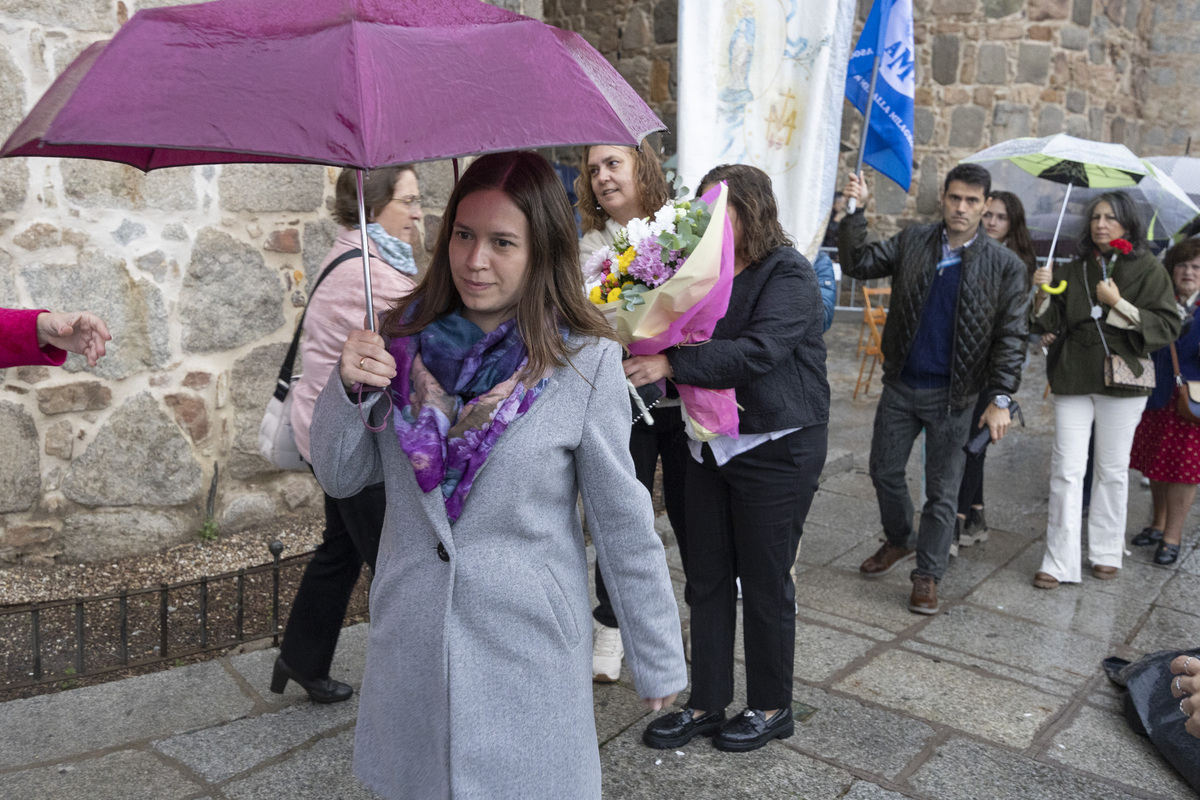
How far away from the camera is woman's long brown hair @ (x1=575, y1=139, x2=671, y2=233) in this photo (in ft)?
11.8

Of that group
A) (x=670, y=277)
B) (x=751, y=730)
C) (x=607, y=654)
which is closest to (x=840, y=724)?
(x=751, y=730)

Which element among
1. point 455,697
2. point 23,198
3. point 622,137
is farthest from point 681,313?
point 23,198

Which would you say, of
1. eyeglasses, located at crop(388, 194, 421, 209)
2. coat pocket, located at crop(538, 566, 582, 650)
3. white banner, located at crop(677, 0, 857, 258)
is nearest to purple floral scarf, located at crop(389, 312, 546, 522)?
coat pocket, located at crop(538, 566, 582, 650)

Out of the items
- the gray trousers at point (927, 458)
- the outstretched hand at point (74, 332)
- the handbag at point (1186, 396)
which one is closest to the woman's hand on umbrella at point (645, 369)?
the outstretched hand at point (74, 332)

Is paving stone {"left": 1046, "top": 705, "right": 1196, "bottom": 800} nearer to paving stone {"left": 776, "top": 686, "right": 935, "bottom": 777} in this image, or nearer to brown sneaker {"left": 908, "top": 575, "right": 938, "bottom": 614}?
paving stone {"left": 776, "top": 686, "right": 935, "bottom": 777}

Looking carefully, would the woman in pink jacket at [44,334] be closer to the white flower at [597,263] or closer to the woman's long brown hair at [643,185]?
the white flower at [597,263]

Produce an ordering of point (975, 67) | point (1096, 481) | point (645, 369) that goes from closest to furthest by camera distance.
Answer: point (645, 369)
point (1096, 481)
point (975, 67)

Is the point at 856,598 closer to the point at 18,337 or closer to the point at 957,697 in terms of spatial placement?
the point at 957,697

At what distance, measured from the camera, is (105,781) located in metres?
2.96

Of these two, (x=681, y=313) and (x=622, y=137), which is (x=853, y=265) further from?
(x=622, y=137)

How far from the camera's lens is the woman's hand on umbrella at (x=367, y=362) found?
1861 millimetres

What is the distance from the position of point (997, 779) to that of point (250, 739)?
2.35m

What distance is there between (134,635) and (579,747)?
→ 261cm

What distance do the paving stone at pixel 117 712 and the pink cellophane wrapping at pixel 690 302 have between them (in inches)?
73.8
